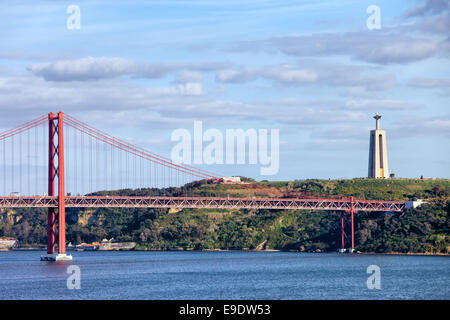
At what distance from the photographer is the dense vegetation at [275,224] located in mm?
109250

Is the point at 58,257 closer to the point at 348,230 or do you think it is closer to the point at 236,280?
the point at 236,280

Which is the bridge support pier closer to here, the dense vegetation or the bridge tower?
the dense vegetation

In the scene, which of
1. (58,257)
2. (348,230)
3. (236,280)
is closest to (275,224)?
(348,230)

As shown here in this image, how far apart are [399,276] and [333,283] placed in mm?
7725

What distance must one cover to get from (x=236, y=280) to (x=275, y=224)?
2735 inches

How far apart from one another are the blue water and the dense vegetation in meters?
19.4

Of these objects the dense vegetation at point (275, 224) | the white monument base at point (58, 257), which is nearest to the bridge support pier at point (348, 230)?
the dense vegetation at point (275, 224)

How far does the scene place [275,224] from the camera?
13588 cm

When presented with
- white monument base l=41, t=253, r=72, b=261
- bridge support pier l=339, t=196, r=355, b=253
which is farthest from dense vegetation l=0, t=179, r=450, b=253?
white monument base l=41, t=253, r=72, b=261

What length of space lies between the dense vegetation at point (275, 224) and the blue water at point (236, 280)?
765 inches

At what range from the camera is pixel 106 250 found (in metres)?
151

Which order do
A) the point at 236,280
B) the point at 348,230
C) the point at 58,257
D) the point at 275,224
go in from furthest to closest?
the point at 275,224 < the point at 348,230 < the point at 58,257 < the point at 236,280
